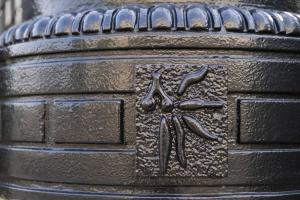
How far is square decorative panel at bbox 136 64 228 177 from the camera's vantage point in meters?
2.93

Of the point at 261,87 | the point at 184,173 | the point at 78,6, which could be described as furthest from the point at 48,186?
the point at 261,87

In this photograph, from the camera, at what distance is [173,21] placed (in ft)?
9.77

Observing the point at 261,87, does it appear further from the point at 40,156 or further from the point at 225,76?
the point at 40,156

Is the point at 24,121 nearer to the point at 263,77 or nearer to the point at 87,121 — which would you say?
the point at 87,121

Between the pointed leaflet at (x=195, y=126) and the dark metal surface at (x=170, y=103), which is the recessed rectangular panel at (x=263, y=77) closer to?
the dark metal surface at (x=170, y=103)

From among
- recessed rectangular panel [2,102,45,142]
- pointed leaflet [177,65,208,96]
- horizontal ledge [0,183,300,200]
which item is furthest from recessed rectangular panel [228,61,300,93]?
recessed rectangular panel [2,102,45,142]

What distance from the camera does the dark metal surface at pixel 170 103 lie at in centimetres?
294

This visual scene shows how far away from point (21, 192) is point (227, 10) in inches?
64.0

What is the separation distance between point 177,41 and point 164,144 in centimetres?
56

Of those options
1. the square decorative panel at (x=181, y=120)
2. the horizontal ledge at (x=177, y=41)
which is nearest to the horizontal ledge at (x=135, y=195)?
the square decorative panel at (x=181, y=120)

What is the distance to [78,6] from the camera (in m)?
3.30

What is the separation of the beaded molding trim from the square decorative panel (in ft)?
0.75

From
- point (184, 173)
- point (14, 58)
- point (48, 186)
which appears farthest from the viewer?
point (14, 58)

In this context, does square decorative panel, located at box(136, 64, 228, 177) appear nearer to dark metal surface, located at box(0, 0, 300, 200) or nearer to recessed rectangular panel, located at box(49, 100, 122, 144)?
dark metal surface, located at box(0, 0, 300, 200)
